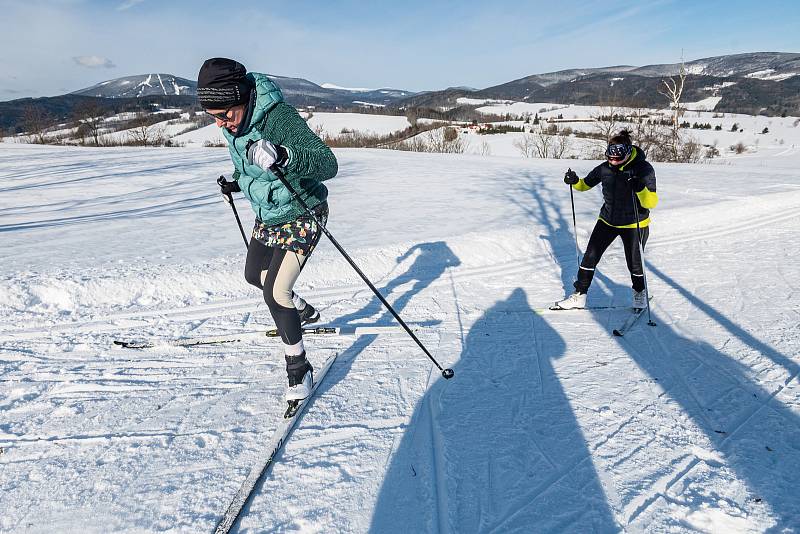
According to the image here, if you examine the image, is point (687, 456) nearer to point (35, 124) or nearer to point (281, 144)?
point (281, 144)

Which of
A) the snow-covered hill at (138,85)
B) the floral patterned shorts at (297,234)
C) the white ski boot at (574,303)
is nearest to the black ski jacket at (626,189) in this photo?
the white ski boot at (574,303)

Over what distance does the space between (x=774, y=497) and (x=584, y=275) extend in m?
2.58

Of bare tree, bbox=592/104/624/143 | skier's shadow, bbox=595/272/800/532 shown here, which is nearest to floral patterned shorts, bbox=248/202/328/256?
skier's shadow, bbox=595/272/800/532

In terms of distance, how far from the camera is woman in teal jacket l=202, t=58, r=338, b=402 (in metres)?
2.36

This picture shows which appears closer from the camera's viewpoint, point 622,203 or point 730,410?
point 730,410

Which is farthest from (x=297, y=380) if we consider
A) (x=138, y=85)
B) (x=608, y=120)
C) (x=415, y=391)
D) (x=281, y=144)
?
(x=138, y=85)

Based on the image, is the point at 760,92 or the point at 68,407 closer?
the point at 68,407

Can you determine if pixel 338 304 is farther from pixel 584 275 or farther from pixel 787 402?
pixel 787 402

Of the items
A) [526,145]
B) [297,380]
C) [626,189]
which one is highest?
[526,145]

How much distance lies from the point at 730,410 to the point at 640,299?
166 centimetres

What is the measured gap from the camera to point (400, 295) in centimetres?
508

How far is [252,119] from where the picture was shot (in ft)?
8.26

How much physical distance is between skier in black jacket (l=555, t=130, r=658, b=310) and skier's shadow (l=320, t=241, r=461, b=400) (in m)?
1.66

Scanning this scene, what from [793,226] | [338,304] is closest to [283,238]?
[338,304]
